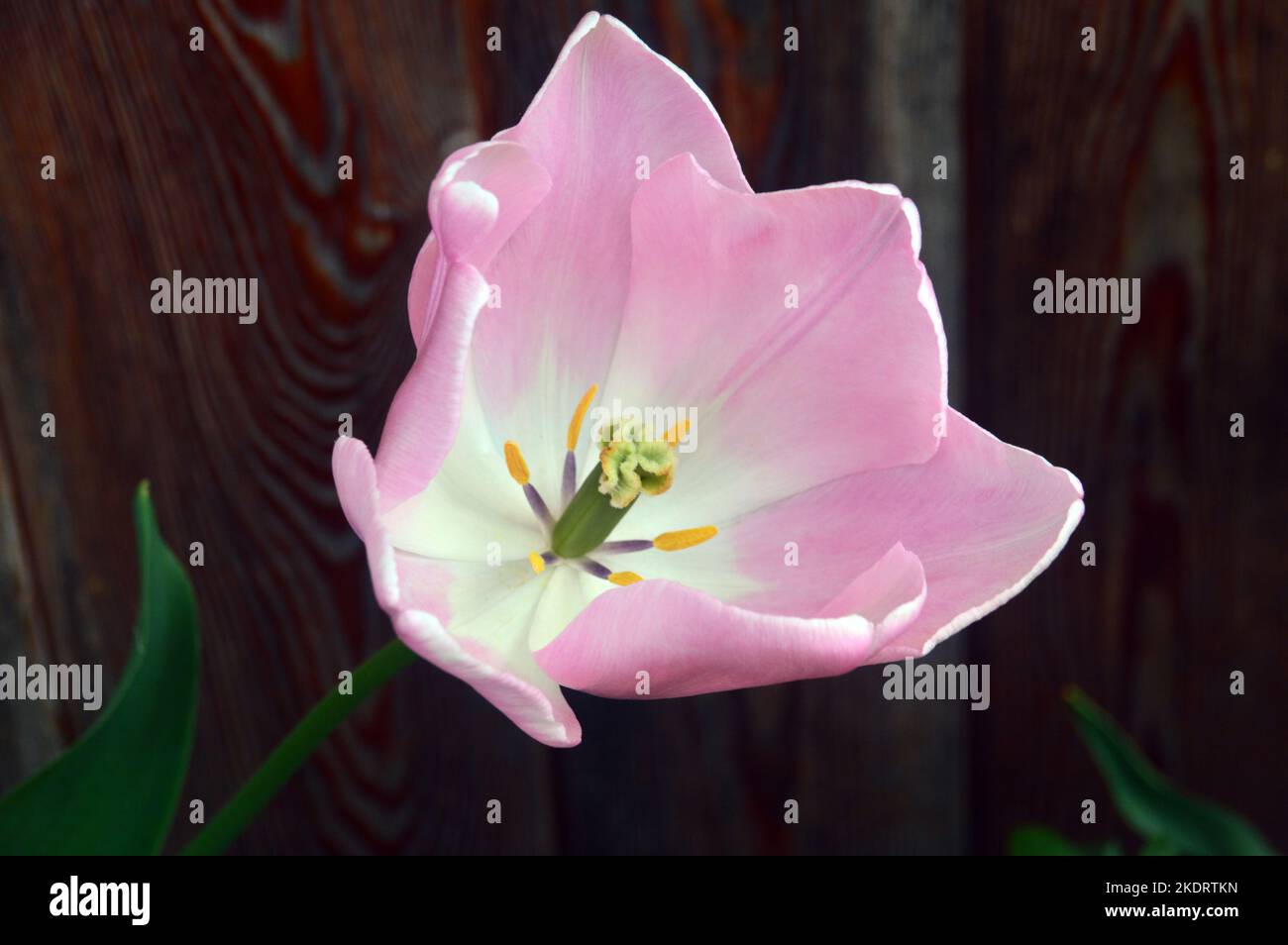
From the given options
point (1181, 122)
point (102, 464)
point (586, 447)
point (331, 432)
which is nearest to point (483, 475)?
point (586, 447)

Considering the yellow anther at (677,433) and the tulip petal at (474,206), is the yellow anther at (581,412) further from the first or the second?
the tulip petal at (474,206)

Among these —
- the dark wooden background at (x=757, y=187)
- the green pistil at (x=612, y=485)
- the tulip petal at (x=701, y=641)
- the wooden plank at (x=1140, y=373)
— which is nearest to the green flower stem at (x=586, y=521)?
the green pistil at (x=612, y=485)

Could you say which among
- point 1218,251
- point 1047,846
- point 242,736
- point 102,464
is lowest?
point 1047,846

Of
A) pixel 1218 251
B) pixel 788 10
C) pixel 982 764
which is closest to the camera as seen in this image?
pixel 788 10

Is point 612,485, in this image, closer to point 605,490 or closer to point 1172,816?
point 605,490

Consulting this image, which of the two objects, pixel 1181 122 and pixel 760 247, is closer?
pixel 760 247

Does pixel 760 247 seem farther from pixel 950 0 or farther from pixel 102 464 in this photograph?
pixel 102 464
